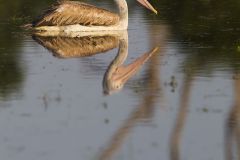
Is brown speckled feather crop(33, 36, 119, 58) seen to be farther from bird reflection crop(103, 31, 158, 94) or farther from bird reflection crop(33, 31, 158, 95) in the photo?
bird reflection crop(103, 31, 158, 94)

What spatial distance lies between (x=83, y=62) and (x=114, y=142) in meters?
5.20

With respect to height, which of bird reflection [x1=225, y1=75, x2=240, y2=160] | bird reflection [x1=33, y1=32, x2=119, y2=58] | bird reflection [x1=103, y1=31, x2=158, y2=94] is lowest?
bird reflection [x1=33, y1=32, x2=119, y2=58]

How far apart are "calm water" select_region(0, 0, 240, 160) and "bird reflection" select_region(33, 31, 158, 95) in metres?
0.03

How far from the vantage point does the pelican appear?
18344mm

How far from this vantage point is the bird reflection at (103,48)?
13.5 m

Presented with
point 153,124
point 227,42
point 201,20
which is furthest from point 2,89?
point 201,20

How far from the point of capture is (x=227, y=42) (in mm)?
A: 16656

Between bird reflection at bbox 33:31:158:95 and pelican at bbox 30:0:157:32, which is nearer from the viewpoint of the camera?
bird reflection at bbox 33:31:158:95

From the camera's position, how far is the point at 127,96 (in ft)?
40.1

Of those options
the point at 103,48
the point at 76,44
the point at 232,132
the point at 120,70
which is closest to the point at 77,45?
the point at 76,44

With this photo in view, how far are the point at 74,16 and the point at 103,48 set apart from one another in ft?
7.65

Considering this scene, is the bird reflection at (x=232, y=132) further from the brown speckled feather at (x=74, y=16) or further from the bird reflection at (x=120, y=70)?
the brown speckled feather at (x=74, y=16)

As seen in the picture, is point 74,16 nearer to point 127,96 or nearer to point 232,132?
point 127,96

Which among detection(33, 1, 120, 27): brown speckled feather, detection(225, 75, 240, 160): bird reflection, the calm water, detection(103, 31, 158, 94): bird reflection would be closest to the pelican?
detection(33, 1, 120, 27): brown speckled feather
